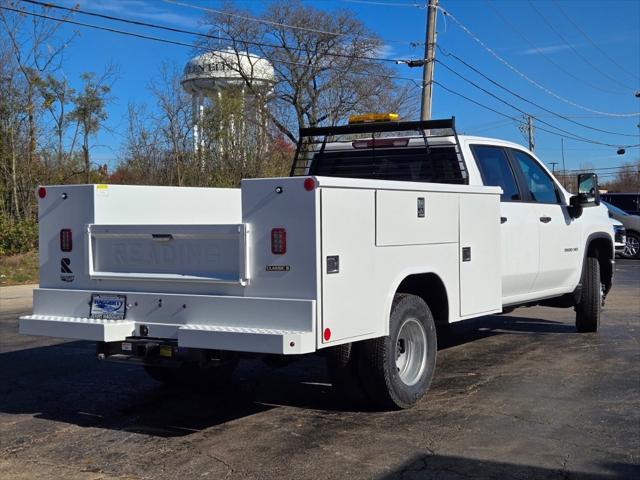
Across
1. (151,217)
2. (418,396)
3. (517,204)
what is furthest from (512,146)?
(151,217)

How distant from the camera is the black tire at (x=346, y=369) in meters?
5.72

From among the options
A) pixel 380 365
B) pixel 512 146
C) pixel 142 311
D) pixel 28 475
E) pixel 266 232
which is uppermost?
pixel 512 146

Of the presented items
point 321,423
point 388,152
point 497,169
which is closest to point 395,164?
point 388,152

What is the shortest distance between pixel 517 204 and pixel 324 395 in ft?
9.44

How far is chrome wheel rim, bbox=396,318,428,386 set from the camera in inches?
245

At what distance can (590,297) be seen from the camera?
955 cm

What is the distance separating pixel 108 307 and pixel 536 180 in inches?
198

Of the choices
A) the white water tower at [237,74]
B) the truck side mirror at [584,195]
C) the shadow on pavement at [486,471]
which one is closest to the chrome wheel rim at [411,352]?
the shadow on pavement at [486,471]

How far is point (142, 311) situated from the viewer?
5762mm

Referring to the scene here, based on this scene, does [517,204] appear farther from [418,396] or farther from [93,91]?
[93,91]

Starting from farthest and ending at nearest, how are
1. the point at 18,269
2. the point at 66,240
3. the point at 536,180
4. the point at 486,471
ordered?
1. the point at 18,269
2. the point at 536,180
3. the point at 66,240
4. the point at 486,471

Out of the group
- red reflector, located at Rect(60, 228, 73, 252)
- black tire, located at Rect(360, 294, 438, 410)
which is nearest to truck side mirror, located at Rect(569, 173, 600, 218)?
black tire, located at Rect(360, 294, 438, 410)

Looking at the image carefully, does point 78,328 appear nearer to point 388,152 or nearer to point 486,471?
point 486,471

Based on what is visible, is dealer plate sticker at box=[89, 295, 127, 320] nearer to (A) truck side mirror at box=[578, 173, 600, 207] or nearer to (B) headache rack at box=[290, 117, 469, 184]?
(B) headache rack at box=[290, 117, 469, 184]
